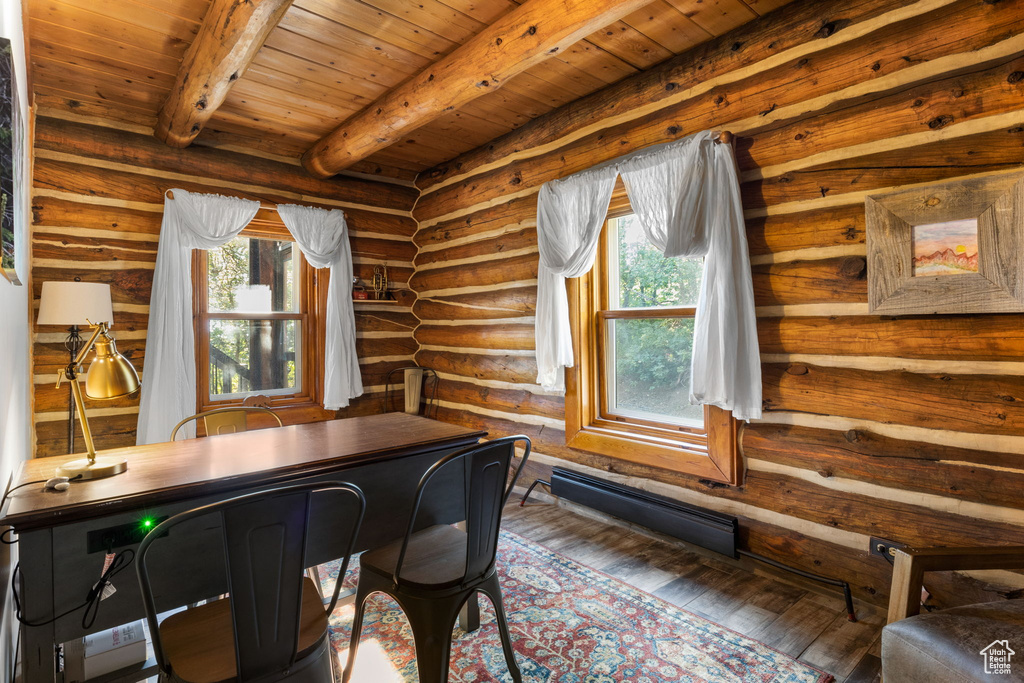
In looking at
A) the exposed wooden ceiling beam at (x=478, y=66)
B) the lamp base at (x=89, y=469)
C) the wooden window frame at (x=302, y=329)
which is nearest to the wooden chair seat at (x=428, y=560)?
the lamp base at (x=89, y=469)

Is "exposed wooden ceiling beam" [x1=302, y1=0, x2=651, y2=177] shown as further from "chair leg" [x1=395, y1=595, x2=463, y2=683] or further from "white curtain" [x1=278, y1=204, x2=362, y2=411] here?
"chair leg" [x1=395, y1=595, x2=463, y2=683]

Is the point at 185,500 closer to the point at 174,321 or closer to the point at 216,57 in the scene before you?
the point at 216,57

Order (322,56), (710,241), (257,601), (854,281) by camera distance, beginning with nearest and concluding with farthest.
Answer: (257,601) → (854,281) → (710,241) → (322,56)

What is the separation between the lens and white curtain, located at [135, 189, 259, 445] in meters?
3.75

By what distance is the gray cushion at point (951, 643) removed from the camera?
1.31 meters

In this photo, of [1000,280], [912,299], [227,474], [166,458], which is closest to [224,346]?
[166,458]

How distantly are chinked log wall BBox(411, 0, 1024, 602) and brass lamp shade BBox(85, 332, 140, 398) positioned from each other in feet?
9.01

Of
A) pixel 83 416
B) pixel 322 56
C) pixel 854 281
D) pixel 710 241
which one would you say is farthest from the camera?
pixel 322 56

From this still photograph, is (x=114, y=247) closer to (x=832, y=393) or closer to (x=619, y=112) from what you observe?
(x=619, y=112)

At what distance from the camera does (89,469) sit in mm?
1693

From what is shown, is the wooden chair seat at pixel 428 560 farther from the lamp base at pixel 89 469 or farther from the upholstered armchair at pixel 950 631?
the upholstered armchair at pixel 950 631

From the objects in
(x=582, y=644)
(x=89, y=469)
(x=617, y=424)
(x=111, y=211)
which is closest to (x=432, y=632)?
(x=582, y=644)

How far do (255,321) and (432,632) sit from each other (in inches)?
140

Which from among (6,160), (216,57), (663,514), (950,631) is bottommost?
(663,514)
